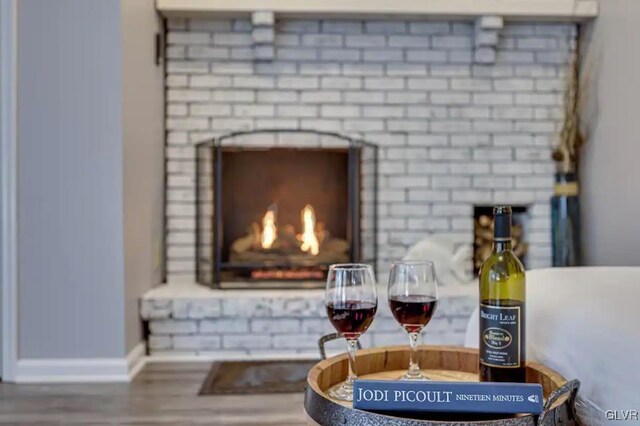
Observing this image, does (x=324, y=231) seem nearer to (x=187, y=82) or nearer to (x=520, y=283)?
(x=187, y=82)

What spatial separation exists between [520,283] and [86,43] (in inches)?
81.0

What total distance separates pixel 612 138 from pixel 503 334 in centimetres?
224

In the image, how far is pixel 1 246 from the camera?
2.43 metres

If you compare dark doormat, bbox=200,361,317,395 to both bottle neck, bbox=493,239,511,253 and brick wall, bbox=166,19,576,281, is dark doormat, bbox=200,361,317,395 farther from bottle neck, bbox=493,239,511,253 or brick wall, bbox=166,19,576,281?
bottle neck, bbox=493,239,511,253

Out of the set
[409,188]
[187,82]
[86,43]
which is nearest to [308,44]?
[187,82]

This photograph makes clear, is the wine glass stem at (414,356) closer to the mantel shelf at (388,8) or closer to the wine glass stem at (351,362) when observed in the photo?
the wine glass stem at (351,362)

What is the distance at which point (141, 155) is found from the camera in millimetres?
2703

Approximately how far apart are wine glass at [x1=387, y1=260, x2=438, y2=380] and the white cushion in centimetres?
22

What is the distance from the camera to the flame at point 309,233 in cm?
301

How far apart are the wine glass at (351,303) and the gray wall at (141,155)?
1.59 meters

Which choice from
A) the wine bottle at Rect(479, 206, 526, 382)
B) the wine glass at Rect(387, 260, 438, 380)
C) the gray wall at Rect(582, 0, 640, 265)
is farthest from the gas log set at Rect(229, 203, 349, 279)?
the wine bottle at Rect(479, 206, 526, 382)

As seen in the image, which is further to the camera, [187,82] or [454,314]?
[187,82]

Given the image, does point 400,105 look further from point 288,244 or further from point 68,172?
point 68,172

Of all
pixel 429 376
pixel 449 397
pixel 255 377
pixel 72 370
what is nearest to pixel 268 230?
pixel 255 377
